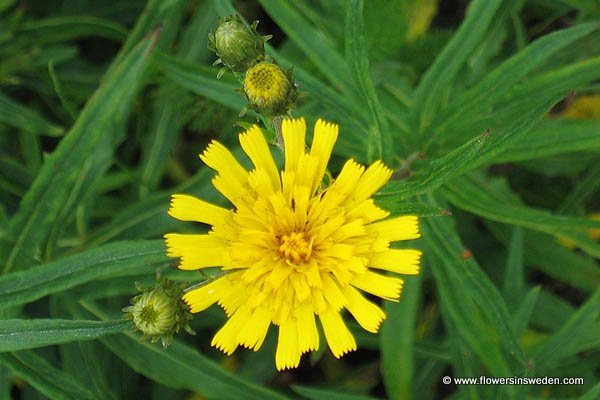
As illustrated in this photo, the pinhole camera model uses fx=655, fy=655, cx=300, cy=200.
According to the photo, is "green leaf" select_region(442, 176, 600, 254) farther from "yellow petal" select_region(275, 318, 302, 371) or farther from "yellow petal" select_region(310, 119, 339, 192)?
"yellow petal" select_region(275, 318, 302, 371)

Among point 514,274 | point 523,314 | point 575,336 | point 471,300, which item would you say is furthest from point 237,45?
point 575,336

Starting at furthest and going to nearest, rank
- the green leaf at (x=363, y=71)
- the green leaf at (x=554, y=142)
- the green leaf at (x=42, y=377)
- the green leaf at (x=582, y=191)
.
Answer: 1. the green leaf at (x=582, y=191)
2. the green leaf at (x=554, y=142)
3. the green leaf at (x=42, y=377)
4. the green leaf at (x=363, y=71)

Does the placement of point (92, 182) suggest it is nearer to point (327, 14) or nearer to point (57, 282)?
point (57, 282)

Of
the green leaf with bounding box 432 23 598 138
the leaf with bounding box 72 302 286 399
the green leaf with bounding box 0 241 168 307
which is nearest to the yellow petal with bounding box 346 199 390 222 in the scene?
the green leaf with bounding box 0 241 168 307

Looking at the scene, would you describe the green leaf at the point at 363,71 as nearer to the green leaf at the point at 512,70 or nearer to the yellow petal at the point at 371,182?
the yellow petal at the point at 371,182

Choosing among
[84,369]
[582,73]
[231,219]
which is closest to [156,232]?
[84,369]

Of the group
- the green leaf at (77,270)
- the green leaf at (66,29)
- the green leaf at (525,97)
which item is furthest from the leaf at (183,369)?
the green leaf at (66,29)
